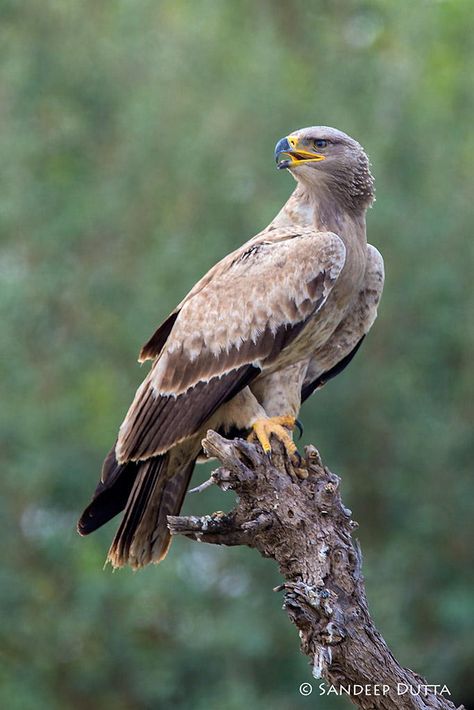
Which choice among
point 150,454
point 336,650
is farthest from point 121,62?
point 336,650

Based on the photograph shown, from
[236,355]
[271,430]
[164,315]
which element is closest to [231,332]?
[236,355]

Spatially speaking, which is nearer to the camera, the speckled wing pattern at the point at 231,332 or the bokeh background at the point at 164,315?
the speckled wing pattern at the point at 231,332

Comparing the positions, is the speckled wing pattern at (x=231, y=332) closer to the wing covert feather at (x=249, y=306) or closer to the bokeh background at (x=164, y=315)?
the wing covert feather at (x=249, y=306)

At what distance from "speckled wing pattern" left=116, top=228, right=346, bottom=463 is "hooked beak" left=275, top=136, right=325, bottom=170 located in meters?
0.40

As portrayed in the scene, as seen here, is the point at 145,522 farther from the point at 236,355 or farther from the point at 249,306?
the point at 249,306

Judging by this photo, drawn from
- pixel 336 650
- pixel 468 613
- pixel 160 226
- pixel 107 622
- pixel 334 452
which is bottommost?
pixel 336 650

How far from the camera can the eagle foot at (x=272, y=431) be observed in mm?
5648

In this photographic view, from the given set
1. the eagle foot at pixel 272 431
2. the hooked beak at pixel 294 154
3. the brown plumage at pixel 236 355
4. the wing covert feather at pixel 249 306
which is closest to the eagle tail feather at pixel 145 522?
the brown plumage at pixel 236 355

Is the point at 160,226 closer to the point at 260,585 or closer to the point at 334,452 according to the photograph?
the point at 334,452

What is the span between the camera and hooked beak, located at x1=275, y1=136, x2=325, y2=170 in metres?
6.43

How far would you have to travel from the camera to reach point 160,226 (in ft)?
49.4

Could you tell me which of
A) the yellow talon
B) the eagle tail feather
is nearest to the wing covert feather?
the yellow talon

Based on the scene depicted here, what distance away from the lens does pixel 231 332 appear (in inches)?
240

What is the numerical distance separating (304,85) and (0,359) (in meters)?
5.22
